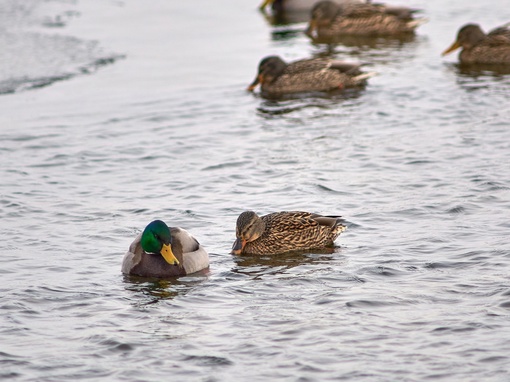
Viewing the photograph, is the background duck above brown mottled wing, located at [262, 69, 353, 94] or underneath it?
above

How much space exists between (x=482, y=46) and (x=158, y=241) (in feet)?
35.6

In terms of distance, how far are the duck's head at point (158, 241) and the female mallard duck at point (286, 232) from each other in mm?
864

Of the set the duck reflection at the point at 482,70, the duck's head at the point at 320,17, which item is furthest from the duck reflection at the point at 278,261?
the duck's head at the point at 320,17

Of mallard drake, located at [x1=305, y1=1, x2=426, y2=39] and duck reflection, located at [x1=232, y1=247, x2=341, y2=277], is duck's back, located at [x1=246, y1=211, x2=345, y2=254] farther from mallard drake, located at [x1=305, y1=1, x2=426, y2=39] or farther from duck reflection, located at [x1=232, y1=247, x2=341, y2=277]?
mallard drake, located at [x1=305, y1=1, x2=426, y2=39]

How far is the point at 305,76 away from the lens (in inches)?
703

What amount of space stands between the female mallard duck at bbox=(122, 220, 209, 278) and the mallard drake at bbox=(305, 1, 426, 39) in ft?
43.0

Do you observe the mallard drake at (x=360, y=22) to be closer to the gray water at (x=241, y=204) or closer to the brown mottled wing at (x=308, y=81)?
the gray water at (x=241, y=204)

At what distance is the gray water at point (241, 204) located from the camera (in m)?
7.98

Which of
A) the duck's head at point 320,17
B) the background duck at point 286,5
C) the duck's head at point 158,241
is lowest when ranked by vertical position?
the duck's head at point 158,241

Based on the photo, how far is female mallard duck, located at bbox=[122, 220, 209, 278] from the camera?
9.91 meters

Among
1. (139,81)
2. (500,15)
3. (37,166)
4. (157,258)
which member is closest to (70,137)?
(37,166)

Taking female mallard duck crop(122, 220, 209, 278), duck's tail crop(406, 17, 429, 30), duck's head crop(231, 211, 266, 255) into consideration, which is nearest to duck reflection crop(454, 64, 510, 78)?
duck's tail crop(406, 17, 429, 30)

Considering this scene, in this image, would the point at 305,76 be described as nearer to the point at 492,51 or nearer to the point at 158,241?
the point at 492,51

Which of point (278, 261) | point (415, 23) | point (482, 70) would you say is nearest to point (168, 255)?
point (278, 261)
